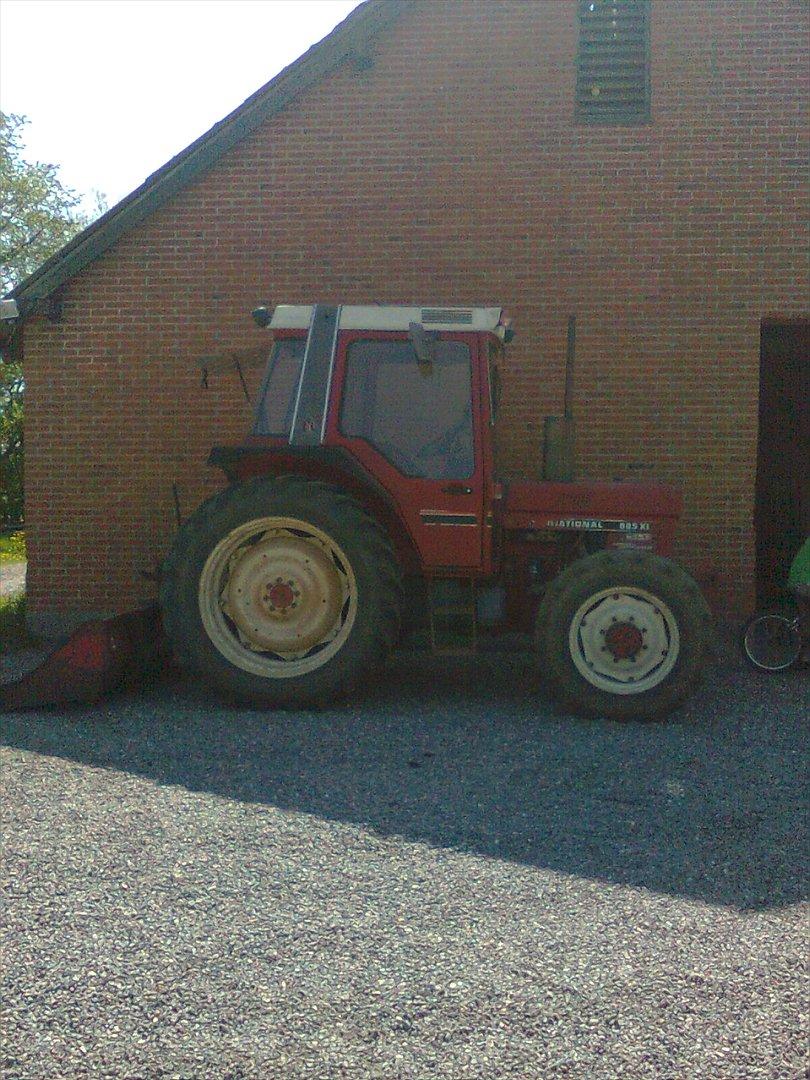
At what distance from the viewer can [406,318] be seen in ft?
25.5

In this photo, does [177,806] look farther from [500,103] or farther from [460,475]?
[500,103]

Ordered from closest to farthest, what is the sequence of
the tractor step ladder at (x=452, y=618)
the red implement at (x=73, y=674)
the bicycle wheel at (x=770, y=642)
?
the red implement at (x=73, y=674) < the tractor step ladder at (x=452, y=618) < the bicycle wheel at (x=770, y=642)

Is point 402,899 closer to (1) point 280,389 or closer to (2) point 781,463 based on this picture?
(1) point 280,389

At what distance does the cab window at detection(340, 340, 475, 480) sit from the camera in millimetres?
7625

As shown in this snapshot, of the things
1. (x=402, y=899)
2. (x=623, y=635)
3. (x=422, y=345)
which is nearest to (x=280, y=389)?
(x=422, y=345)

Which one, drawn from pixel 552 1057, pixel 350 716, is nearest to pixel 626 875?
pixel 552 1057

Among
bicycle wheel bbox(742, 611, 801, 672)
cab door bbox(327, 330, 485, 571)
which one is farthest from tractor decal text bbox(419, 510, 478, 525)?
bicycle wheel bbox(742, 611, 801, 672)

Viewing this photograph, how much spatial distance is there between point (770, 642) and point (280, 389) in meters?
4.29

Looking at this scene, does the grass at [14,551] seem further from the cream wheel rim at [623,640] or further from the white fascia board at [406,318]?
the cream wheel rim at [623,640]

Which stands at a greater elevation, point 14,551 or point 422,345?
point 422,345

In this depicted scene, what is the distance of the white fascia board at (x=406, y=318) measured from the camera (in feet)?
25.4

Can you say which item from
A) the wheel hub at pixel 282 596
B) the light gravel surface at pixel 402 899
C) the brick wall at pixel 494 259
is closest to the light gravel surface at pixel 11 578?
the brick wall at pixel 494 259

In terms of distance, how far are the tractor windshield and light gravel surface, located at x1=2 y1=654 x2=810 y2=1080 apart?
1.84 meters

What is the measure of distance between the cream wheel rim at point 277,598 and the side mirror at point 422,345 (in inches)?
48.4
